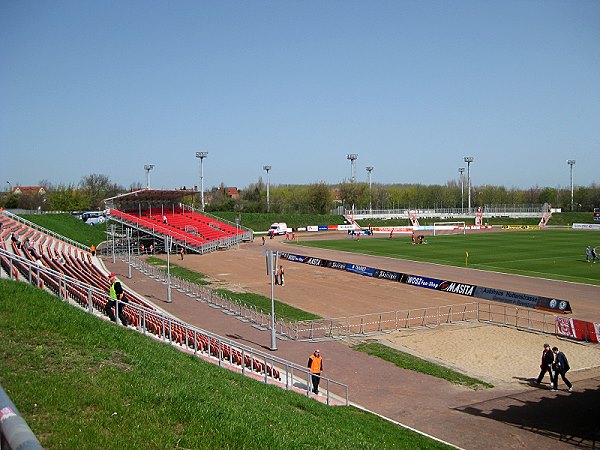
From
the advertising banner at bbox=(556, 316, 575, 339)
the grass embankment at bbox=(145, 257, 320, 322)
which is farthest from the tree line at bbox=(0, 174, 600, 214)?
the advertising banner at bbox=(556, 316, 575, 339)

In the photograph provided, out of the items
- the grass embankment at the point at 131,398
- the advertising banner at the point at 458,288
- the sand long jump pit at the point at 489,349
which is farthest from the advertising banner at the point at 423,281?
the grass embankment at the point at 131,398

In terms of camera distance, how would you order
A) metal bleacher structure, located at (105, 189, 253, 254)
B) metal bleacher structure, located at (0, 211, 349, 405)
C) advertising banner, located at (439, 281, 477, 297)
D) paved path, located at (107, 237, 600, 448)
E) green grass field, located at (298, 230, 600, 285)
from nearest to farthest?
paved path, located at (107, 237, 600, 448) < metal bleacher structure, located at (0, 211, 349, 405) < advertising banner, located at (439, 281, 477, 297) < green grass field, located at (298, 230, 600, 285) < metal bleacher structure, located at (105, 189, 253, 254)

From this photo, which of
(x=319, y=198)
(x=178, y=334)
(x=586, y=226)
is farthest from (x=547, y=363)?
(x=319, y=198)

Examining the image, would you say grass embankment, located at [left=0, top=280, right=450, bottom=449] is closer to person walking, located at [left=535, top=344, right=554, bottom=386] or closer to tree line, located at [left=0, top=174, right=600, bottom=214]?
person walking, located at [left=535, top=344, right=554, bottom=386]

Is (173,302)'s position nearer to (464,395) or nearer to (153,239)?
(464,395)

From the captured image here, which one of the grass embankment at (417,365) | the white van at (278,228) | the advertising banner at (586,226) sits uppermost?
the white van at (278,228)

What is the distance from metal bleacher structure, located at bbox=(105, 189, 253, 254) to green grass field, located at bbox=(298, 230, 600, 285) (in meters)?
12.9

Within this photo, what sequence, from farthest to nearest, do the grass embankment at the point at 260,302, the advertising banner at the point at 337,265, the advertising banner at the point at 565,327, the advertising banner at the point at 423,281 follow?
1. the advertising banner at the point at 337,265
2. the advertising banner at the point at 423,281
3. the grass embankment at the point at 260,302
4. the advertising banner at the point at 565,327

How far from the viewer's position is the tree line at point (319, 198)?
106688 millimetres

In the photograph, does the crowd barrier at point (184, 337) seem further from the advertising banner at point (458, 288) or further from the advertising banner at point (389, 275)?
the advertising banner at point (389, 275)

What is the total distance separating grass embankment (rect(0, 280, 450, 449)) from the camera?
283 inches

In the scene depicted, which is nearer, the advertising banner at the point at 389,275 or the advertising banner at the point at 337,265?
the advertising banner at the point at 389,275

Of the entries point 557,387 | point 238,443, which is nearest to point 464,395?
point 557,387

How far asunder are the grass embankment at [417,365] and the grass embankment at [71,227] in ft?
165
